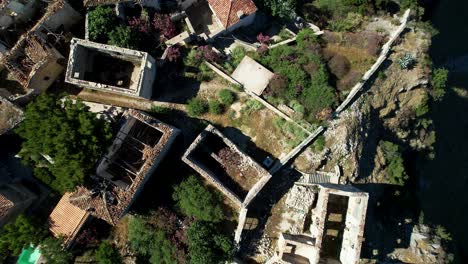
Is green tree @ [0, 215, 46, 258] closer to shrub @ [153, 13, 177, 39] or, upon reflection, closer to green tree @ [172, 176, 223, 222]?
green tree @ [172, 176, 223, 222]

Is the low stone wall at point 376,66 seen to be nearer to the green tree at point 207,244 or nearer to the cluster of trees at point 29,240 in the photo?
the green tree at point 207,244

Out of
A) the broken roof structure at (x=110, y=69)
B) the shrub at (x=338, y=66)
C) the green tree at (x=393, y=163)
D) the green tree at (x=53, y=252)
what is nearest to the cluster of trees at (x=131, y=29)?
the broken roof structure at (x=110, y=69)

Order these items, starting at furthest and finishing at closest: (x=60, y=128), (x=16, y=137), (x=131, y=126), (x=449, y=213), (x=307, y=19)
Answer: (x=449, y=213), (x=307, y=19), (x=16, y=137), (x=131, y=126), (x=60, y=128)

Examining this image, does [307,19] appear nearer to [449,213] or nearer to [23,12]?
[23,12]

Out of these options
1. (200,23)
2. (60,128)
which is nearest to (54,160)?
(60,128)

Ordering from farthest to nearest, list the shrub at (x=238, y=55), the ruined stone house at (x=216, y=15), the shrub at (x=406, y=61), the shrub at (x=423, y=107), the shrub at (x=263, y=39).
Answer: the shrub at (x=423, y=107), the shrub at (x=406, y=61), the shrub at (x=238, y=55), the shrub at (x=263, y=39), the ruined stone house at (x=216, y=15)

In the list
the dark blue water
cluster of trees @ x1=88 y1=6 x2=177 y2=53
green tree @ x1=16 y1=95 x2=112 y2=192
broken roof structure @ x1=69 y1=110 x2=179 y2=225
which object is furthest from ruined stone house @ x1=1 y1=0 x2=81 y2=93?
the dark blue water

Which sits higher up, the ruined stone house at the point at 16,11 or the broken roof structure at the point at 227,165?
the ruined stone house at the point at 16,11

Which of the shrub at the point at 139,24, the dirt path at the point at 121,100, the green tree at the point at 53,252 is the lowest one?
the green tree at the point at 53,252
